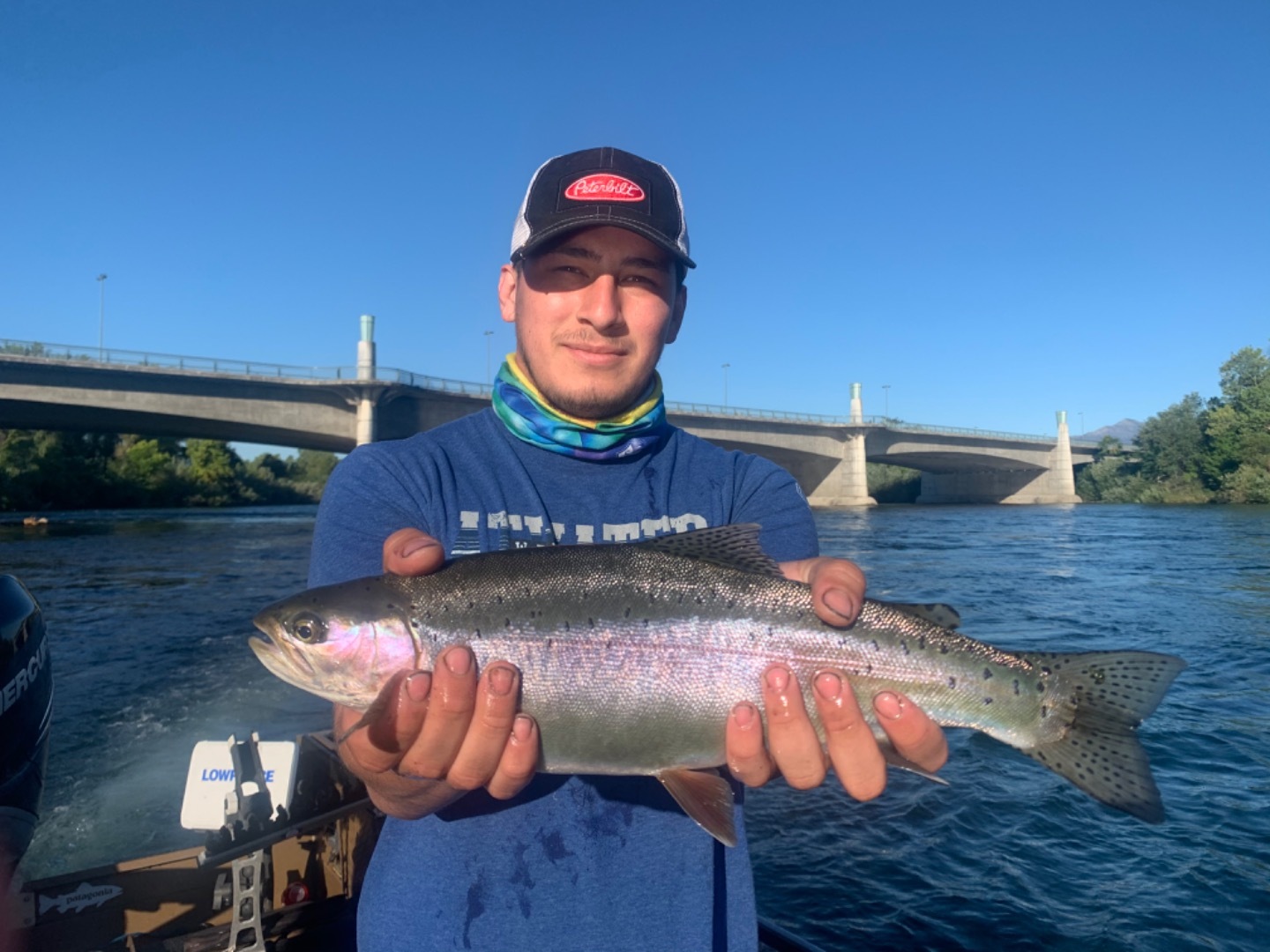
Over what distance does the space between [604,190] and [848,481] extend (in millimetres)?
66043

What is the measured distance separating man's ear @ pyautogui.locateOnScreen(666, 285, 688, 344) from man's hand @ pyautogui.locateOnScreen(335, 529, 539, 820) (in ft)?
4.84

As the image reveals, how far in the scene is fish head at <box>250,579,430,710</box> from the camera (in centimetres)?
271

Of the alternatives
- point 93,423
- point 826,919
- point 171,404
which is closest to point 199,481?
point 93,423

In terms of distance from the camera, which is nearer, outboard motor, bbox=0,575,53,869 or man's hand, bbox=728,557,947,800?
man's hand, bbox=728,557,947,800

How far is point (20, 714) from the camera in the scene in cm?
394

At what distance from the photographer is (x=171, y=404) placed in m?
39.5

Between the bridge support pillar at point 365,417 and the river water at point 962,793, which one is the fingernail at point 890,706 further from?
the bridge support pillar at point 365,417

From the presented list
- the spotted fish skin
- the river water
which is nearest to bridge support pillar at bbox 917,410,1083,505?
the river water

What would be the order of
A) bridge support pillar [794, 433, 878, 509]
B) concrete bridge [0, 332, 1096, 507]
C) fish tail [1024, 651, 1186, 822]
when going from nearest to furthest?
fish tail [1024, 651, 1186, 822] < concrete bridge [0, 332, 1096, 507] < bridge support pillar [794, 433, 878, 509]

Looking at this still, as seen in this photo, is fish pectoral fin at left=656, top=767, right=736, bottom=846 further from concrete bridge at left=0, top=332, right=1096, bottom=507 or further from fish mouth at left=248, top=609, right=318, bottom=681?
concrete bridge at left=0, top=332, right=1096, bottom=507

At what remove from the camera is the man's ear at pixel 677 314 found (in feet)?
10.5

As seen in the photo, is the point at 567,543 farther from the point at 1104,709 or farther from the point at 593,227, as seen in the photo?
the point at 1104,709

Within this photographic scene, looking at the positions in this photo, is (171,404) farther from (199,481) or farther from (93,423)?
(199,481)

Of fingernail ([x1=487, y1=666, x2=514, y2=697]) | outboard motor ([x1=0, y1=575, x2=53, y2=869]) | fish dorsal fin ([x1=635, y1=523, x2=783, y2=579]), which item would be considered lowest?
outboard motor ([x1=0, y1=575, x2=53, y2=869])
